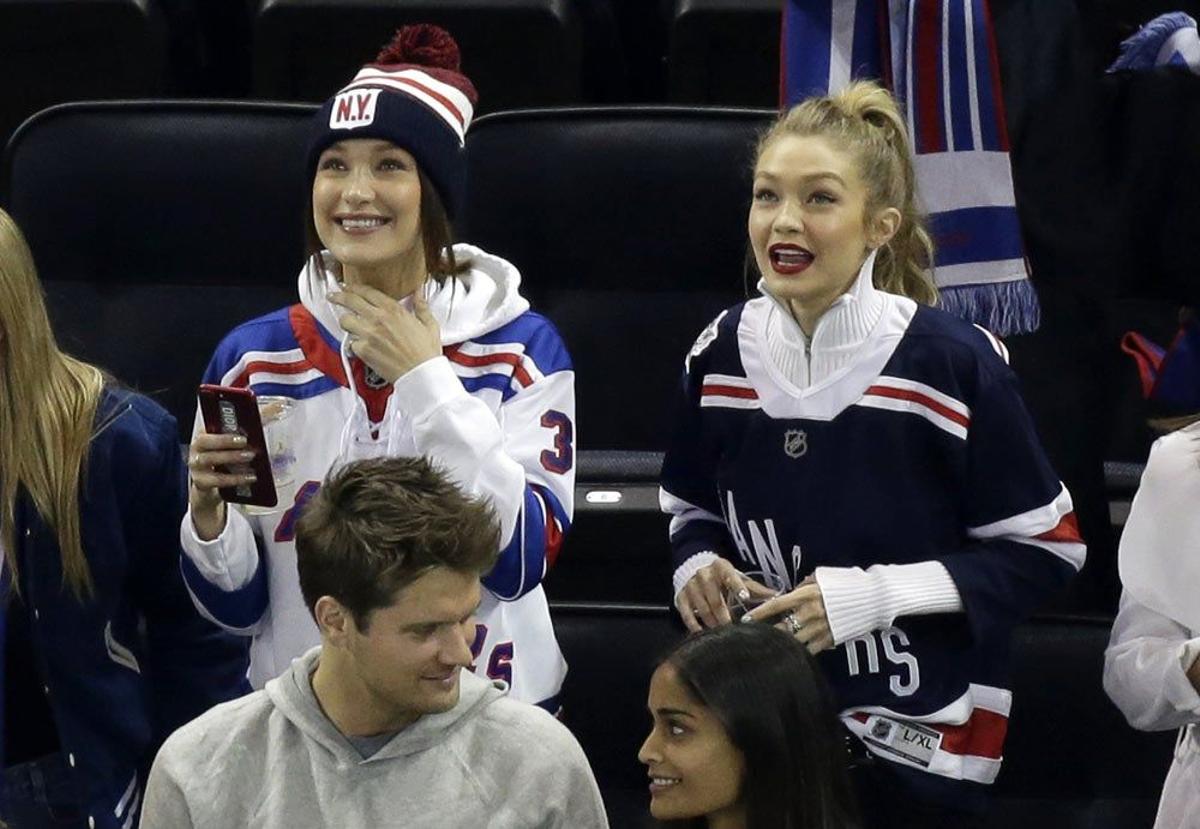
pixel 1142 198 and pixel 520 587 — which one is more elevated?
pixel 1142 198

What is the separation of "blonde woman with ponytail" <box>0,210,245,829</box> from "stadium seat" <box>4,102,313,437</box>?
3.86 feet

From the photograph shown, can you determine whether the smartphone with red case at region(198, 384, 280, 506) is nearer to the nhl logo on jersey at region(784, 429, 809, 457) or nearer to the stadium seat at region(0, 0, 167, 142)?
the nhl logo on jersey at region(784, 429, 809, 457)

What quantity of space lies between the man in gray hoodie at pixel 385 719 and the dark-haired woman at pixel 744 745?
11cm

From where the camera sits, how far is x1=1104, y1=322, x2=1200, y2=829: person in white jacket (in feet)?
9.89

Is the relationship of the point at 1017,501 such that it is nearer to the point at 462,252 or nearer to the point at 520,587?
the point at 520,587

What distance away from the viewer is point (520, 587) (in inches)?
119

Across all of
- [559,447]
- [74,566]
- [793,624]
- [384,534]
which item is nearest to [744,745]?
[793,624]

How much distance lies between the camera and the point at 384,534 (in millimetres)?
2598

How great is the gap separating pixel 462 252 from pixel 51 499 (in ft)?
2.23

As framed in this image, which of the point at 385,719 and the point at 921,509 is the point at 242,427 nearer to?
the point at 385,719

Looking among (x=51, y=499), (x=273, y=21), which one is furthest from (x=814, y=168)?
(x=273, y=21)

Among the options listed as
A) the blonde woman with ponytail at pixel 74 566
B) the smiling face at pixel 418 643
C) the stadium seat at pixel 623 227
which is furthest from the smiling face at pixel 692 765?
the stadium seat at pixel 623 227

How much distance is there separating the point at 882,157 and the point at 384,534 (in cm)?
95

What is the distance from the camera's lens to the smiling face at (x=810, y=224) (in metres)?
3.04
